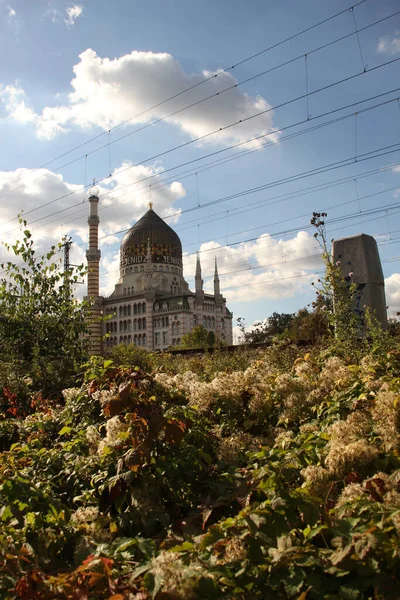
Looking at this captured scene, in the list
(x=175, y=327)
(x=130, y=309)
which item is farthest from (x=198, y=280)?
(x=130, y=309)

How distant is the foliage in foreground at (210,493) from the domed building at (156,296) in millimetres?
74437

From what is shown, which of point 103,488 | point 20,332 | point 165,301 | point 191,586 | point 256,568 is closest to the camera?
point 191,586

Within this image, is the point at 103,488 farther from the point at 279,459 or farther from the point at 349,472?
the point at 349,472

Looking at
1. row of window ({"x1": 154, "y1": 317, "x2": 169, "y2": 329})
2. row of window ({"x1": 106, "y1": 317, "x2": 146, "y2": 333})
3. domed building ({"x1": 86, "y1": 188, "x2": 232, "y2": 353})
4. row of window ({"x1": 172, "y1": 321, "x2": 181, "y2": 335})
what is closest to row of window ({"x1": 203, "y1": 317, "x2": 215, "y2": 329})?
domed building ({"x1": 86, "y1": 188, "x2": 232, "y2": 353})

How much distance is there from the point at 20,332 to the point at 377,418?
288 inches

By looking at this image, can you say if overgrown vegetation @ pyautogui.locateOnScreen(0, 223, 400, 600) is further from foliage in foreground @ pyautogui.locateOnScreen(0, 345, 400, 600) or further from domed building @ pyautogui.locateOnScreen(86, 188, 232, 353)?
domed building @ pyautogui.locateOnScreen(86, 188, 232, 353)

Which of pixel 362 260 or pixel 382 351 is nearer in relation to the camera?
pixel 382 351

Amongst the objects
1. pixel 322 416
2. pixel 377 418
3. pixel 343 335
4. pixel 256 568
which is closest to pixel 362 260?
pixel 343 335

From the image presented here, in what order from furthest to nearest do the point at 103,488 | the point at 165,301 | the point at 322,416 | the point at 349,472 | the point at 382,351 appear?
the point at 165,301, the point at 382,351, the point at 322,416, the point at 103,488, the point at 349,472

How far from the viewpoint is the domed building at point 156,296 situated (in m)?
83.2

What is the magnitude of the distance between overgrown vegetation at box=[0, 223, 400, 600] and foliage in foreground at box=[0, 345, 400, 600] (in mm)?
10

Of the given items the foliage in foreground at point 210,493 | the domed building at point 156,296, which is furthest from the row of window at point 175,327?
the foliage in foreground at point 210,493

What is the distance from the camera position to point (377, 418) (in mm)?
3844

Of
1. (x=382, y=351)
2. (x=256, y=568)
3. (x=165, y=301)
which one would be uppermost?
(x=165, y=301)
